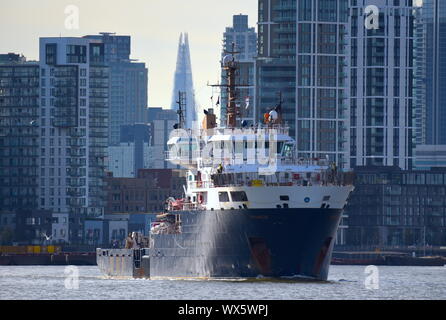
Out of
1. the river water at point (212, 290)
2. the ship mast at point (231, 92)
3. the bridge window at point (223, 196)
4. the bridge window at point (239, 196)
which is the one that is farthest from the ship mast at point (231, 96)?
the river water at point (212, 290)

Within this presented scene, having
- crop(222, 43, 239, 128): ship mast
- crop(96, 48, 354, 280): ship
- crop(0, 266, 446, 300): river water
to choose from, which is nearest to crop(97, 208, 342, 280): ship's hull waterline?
crop(96, 48, 354, 280): ship

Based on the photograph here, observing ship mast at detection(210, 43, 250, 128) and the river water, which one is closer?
the river water

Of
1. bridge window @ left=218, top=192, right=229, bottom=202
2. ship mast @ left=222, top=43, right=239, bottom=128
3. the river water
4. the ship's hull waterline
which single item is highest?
ship mast @ left=222, top=43, right=239, bottom=128

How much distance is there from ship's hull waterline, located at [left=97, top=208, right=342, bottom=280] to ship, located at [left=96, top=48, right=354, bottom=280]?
0.08 meters

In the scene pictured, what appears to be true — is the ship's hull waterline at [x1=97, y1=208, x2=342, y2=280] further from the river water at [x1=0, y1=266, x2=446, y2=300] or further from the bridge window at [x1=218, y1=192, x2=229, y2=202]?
the river water at [x1=0, y1=266, x2=446, y2=300]

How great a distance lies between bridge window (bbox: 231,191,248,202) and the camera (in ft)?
461

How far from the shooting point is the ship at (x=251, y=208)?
140 m

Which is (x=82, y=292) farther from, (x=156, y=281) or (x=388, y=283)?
(x=388, y=283)

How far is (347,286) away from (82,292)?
2144cm

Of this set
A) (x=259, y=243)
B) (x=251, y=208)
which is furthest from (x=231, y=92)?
(x=259, y=243)

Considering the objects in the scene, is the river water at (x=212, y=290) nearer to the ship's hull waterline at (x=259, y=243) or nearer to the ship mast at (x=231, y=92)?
the ship's hull waterline at (x=259, y=243)

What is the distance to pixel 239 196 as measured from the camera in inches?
5556

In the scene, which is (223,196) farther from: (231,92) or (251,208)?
(231,92)
